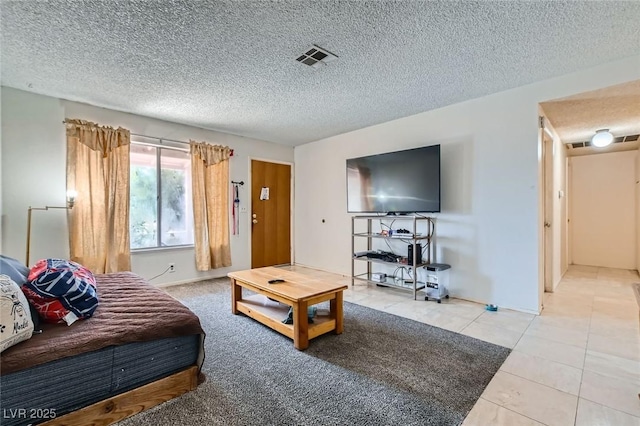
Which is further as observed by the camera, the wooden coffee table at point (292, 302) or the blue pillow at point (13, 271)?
the wooden coffee table at point (292, 302)

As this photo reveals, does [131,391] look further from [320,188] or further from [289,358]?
[320,188]

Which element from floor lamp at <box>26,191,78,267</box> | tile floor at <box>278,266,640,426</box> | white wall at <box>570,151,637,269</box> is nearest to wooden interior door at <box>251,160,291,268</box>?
tile floor at <box>278,266,640,426</box>

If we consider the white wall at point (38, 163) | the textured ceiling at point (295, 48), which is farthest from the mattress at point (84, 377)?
the white wall at point (38, 163)

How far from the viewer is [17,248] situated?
310 cm

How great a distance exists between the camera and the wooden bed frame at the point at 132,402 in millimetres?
1366

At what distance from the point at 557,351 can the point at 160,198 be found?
4.77 metres

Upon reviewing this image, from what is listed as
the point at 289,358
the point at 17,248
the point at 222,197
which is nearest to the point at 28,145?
the point at 17,248

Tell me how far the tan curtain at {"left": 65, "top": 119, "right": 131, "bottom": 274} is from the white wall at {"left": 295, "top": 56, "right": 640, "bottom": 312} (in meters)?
3.70

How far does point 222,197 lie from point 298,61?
9.05 feet

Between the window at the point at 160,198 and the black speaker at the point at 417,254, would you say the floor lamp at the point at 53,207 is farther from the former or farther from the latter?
the black speaker at the point at 417,254

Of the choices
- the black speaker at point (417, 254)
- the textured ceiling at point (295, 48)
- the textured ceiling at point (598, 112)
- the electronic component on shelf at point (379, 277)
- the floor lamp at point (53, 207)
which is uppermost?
the textured ceiling at point (295, 48)

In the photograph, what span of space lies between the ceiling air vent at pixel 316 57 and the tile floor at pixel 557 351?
8.41 ft

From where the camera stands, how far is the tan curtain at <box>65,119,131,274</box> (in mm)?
3398

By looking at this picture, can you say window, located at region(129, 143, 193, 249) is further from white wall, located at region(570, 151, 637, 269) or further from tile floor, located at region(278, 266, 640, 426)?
white wall, located at region(570, 151, 637, 269)
